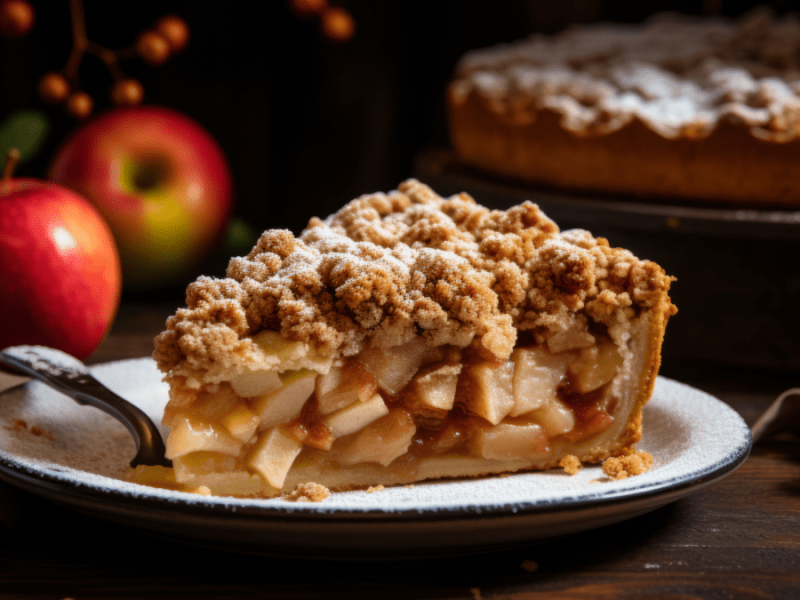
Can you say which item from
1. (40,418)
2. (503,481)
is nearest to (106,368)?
(40,418)

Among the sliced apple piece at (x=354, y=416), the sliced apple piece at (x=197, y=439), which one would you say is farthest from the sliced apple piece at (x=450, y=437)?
the sliced apple piece at (x=197, y=439)

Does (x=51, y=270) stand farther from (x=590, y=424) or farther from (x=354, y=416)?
(x=590, y=424)

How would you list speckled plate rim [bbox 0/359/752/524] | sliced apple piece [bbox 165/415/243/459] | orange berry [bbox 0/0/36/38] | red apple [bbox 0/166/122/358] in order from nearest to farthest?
speckled plate rim [bbox 0/359/752/524], sliced apple piece [bbox 165/415/243/459], red apple [bbox 0/166/122/358], orange berry [bbox 0/0/36/38]

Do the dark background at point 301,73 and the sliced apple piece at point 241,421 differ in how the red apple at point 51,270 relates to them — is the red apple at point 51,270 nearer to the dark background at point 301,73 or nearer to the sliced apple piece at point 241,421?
the sliced apple piece at point 241,421

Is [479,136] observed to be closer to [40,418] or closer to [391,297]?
[391,297]

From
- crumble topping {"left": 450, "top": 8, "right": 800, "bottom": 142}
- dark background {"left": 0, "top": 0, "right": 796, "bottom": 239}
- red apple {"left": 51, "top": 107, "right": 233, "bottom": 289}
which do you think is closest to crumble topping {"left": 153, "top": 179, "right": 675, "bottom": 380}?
crumble topping {"left": 450, "top": 8, "right": 800, "bottom": 142}

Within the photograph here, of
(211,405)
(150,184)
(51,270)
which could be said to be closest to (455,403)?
(211,405)

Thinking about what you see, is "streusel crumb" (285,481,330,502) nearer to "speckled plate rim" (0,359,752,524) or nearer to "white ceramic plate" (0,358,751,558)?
"white ceramic plate" (0,358,751,558)
